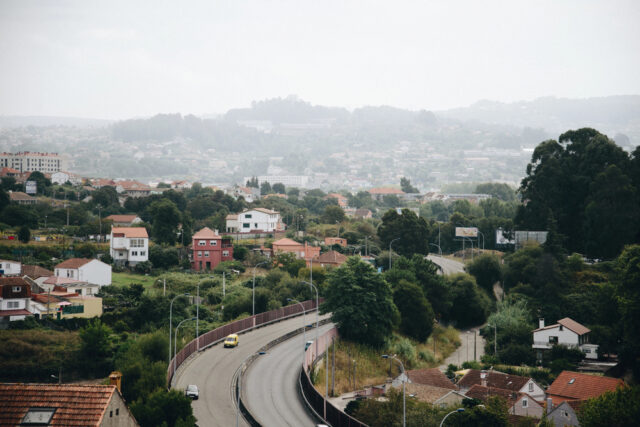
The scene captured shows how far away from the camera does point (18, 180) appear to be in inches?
4589

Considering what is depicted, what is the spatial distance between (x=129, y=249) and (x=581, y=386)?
135 ft

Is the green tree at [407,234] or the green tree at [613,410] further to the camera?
the green tree at [407,234]

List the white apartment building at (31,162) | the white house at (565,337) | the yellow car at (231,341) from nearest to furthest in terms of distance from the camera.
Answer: the yellow car at (231,341) → the white house at (565,337) → the white apartment building at (31,162)

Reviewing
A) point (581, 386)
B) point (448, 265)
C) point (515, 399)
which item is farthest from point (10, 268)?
point (448, 265)

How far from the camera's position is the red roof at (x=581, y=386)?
128 feet

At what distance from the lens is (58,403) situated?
1822 cm

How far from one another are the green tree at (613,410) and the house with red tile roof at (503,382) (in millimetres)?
7849

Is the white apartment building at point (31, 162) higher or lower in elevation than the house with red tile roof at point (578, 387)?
higher

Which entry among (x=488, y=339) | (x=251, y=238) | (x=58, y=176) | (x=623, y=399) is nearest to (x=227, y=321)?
(x=488, y=339)

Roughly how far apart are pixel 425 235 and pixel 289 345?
115 feet

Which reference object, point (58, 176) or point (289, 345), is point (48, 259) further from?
point (58, 176)

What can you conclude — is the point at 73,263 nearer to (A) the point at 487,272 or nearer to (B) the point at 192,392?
(B) the point at 192,392

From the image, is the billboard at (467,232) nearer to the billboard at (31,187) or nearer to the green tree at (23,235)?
the green tree at (23,235)

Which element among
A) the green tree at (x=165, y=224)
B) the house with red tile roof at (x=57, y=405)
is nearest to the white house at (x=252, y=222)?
the green tree at (x=165, y=224)
